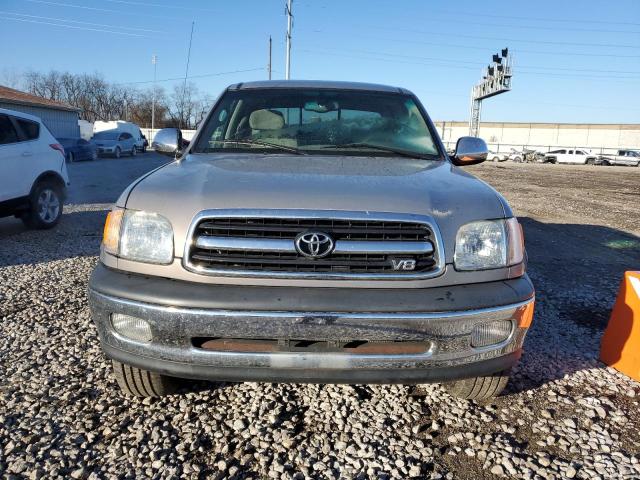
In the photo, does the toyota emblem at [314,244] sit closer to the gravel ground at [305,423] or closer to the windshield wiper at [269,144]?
the gravel ground at [305,423]

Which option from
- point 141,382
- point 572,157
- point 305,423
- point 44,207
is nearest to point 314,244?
point 305,423

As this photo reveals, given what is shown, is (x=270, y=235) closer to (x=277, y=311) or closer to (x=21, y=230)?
(x=277, y=311)

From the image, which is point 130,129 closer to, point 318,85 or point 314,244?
point 318,85

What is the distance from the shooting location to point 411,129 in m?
3.48

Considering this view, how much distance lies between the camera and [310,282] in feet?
6.79

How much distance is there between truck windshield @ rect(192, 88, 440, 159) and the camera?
10.5ft

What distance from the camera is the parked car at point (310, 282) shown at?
200 centimetres

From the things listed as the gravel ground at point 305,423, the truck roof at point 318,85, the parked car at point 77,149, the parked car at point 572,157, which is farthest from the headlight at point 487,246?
the parked car at point 572,157

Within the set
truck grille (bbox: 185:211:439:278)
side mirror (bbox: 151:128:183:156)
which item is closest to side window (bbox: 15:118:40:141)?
side mirror (bbox: 151:128:183:156)

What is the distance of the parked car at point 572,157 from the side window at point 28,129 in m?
51.8

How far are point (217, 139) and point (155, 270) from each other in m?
1.44

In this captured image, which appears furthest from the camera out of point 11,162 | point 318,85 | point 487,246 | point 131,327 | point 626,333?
point 11,162

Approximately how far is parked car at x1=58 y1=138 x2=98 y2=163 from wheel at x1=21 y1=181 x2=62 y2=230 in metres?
18.1

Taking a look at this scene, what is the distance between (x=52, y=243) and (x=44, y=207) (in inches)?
46.1
